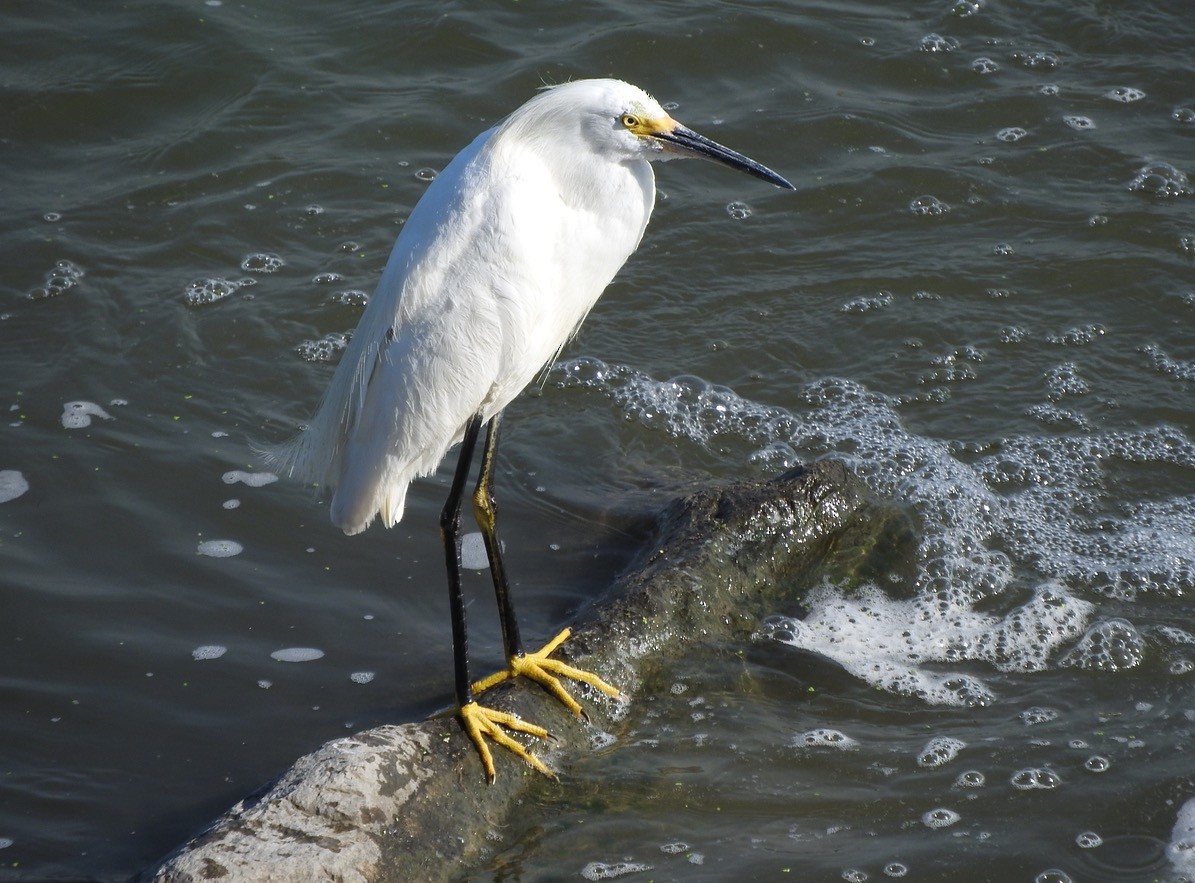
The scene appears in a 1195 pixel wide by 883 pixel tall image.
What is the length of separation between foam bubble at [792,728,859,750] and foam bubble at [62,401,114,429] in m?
3.14

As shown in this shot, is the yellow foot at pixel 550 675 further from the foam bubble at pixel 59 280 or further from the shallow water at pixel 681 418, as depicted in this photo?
the foam bubble at pixel 59 280

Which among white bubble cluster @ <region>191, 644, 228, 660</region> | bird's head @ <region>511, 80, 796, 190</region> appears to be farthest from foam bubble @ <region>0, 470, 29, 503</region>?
bird's head @ <region>511, 80, 796, 190</region>

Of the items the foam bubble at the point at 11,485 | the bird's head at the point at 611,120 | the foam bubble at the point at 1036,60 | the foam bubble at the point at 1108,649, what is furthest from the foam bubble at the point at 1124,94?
the foam bubble at the point at 11,485

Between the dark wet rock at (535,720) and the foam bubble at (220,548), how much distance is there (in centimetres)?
137

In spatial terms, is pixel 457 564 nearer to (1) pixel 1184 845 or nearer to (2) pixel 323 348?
(1) pixel 1184 845

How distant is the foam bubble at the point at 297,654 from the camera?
13.1 ft

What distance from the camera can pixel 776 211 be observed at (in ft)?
21.5

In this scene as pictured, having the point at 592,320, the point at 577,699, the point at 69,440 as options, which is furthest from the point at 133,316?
the point at 577,699

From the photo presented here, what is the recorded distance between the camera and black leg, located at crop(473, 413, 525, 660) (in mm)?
3660

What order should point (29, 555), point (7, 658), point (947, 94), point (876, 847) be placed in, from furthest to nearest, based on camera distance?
point (947, 94)
point (29, 555)
point (7, 658)
point (876, 847)

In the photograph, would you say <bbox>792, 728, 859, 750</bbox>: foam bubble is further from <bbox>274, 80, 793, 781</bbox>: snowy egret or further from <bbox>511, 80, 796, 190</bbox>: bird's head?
<bbox>511, 80, 796, 190</bbox>: bird's head

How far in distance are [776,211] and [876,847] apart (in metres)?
4.10

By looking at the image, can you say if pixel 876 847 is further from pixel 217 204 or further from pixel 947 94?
pixel 947 94

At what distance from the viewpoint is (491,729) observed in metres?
3.33
